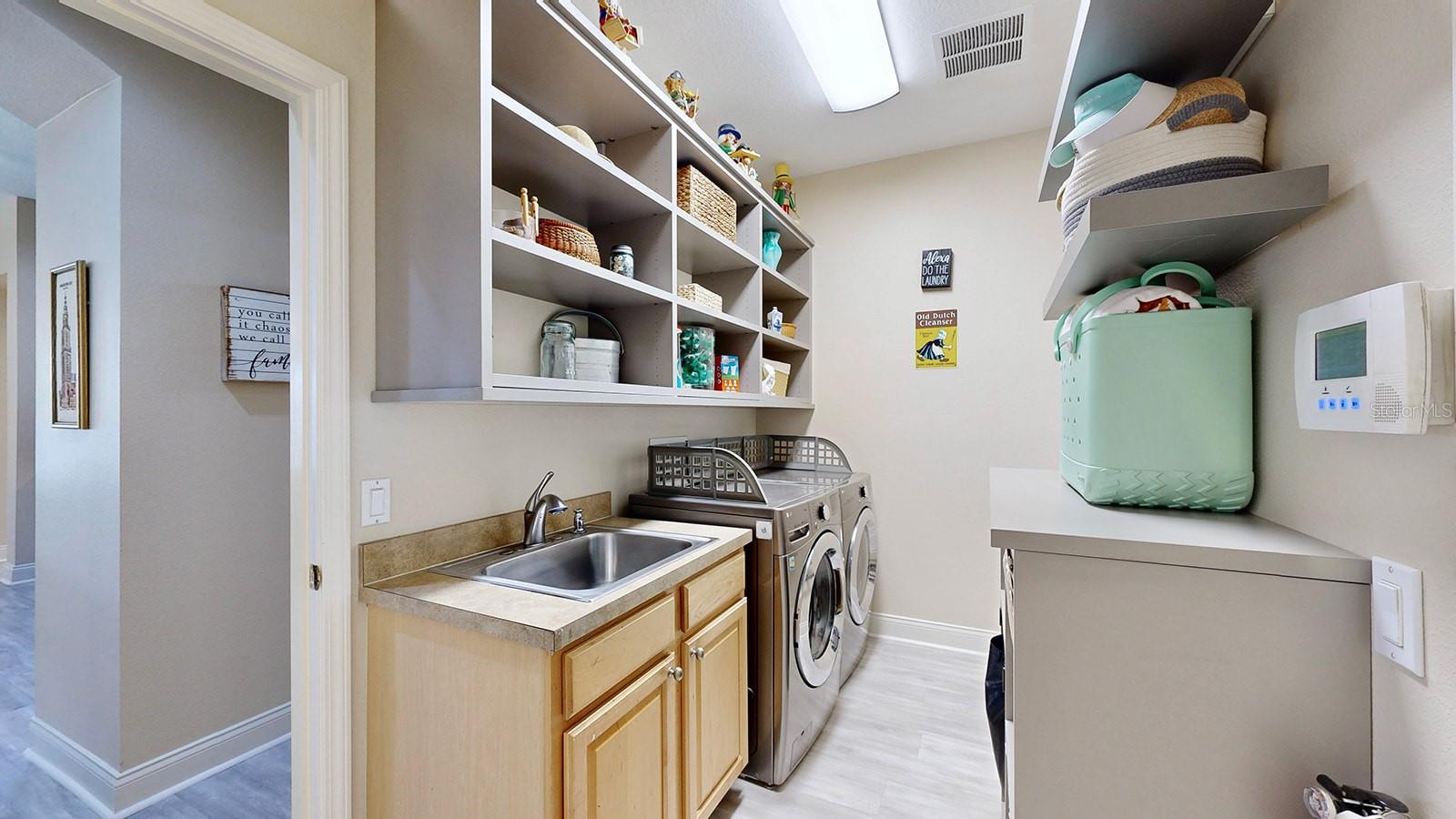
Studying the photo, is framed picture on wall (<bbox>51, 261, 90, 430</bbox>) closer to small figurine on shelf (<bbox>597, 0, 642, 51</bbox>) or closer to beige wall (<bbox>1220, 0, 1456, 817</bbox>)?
small figurine on shelf (<bbox>597, 0, 642, 51</bbox>)

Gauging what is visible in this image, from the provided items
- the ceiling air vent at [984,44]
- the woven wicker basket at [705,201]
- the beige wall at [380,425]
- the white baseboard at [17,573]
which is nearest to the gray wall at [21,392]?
the white baseboard at [17,573]

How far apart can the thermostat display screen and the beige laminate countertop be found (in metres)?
1.21

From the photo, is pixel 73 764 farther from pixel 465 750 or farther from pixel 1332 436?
pixel 1332 436

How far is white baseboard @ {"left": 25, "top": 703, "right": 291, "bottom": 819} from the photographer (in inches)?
71.4

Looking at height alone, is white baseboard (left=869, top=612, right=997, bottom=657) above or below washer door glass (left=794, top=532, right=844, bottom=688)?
below

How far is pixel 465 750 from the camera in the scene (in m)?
1.20

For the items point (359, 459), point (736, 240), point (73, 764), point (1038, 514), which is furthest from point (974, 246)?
point (73, 764)

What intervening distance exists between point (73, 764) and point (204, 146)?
223 centimetres

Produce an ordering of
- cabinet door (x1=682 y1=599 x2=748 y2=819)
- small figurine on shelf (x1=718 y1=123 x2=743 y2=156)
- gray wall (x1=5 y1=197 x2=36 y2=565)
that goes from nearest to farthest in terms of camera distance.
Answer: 1. cabinet door (x1=682 y1=599 x2=748 y2=819)
2. small figurine on shelf (x1=718 y1=123 x2=743 y2=156)
3. gray wall (x1=5 y1=197 x2=36 y2=565)

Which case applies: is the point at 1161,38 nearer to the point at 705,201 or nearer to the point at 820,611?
the point at 705,201

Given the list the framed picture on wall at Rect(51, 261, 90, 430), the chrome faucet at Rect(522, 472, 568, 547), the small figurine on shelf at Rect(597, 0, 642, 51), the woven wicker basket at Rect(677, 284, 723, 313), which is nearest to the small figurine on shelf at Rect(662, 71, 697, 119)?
the small figurine on shelf at Rect(597, 0, 642, 51)

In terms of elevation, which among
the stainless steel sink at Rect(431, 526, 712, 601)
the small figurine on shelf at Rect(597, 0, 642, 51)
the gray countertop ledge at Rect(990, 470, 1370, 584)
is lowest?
the stainless steel sink at Rect(431, 526, 712, 601)

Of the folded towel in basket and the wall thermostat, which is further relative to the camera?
the folded towel in basket

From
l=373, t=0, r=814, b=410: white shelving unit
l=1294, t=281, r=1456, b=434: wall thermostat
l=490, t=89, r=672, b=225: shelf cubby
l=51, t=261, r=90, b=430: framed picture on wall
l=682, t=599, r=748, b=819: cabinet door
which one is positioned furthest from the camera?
l=51, t=261, r=90, b=430: framed picture on wall
